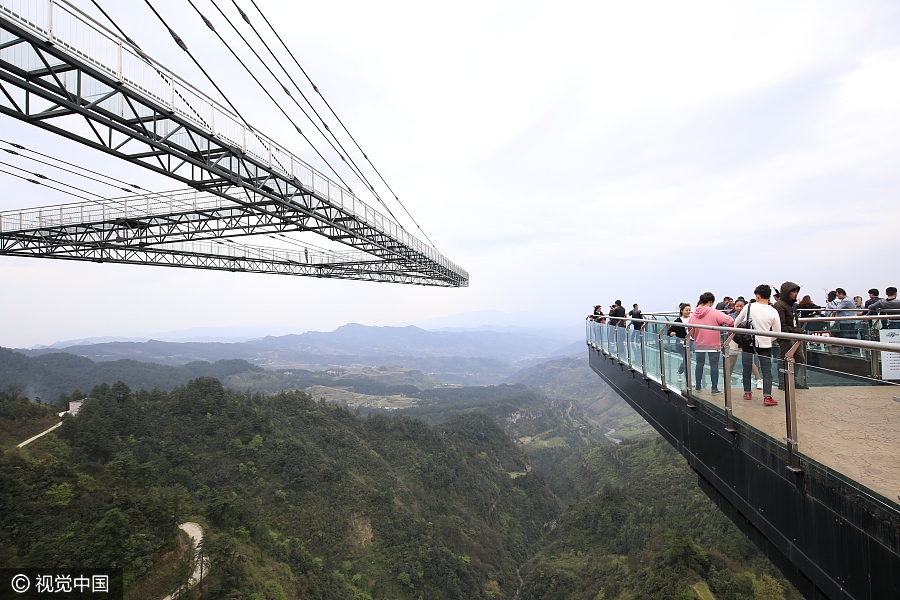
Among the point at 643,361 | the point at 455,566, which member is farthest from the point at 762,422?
the point at 455,566

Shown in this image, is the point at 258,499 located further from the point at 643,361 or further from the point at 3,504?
the point at 643,361

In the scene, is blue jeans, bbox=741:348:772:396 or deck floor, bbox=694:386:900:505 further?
blue jeans, bbox=741:348:772:396

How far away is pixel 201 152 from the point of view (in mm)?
9523

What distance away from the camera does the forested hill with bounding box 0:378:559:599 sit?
2169cm

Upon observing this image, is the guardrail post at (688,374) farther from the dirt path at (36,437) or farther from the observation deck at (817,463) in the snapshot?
the dirt path at (36,437)

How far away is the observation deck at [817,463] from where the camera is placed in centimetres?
292

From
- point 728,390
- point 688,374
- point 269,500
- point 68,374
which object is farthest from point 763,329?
point 68,374

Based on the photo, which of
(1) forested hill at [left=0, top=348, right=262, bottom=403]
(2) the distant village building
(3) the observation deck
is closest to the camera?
(3) the observation deck

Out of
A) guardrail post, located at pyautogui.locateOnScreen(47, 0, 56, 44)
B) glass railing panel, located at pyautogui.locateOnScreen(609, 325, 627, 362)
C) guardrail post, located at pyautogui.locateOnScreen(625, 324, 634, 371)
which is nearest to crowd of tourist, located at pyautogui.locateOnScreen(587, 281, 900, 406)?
guardrail post, located at pyautogui.locateOnScreen(625, 324, 634, 371)

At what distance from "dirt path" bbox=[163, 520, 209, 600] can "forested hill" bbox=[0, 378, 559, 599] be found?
56cm

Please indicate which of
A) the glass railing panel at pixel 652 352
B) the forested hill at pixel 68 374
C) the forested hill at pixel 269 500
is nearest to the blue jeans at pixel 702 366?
the glass railing panel at pixel 652 352

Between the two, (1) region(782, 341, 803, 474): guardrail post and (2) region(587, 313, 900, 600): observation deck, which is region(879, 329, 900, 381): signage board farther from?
(1) region(782, 341, 803, 474): guardrail post

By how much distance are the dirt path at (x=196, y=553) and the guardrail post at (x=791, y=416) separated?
2794cm

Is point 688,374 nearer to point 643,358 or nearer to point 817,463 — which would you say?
point 643,358
